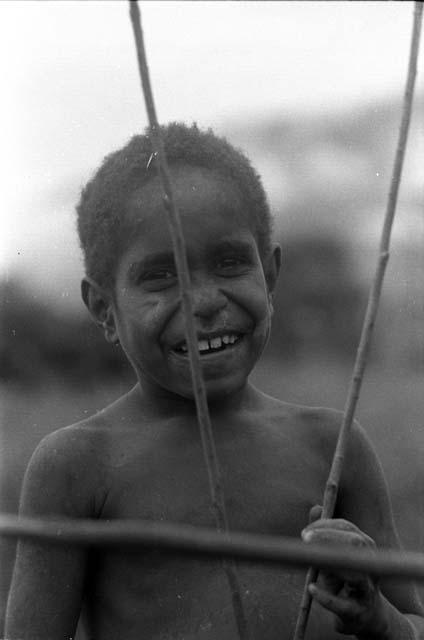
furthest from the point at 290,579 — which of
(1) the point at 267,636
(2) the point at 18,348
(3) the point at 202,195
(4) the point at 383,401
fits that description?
(4) the point at 383,401

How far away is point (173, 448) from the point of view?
4.08ft

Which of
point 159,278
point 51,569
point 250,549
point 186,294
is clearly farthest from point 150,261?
point 250,549

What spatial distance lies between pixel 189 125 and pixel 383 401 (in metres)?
1.01

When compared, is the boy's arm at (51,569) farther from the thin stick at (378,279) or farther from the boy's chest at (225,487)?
the thin stick at (378,279)

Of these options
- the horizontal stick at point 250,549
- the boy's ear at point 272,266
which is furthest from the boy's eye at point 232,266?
the horizontal stick at point 250,549

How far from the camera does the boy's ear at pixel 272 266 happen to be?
51.6 inches

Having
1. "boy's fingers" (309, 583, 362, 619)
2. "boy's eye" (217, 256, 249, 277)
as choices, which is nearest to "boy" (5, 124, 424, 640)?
"boy's eye" (217, 256, 249, 277)

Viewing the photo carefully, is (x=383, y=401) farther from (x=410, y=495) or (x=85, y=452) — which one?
(x=85, y=452)

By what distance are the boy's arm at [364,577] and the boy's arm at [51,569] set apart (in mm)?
309

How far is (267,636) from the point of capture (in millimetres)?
1146

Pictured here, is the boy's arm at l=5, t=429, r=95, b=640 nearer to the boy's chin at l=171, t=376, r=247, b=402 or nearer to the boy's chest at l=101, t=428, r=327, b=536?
the boy's chest at l=101, t=428, r=327, b=536

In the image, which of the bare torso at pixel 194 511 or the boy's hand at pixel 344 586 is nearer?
the boy's hand at pixel 344 586

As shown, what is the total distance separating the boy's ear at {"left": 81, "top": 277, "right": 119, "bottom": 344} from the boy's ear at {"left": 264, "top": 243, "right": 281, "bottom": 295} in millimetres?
198

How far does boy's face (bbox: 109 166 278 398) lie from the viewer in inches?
45.4
